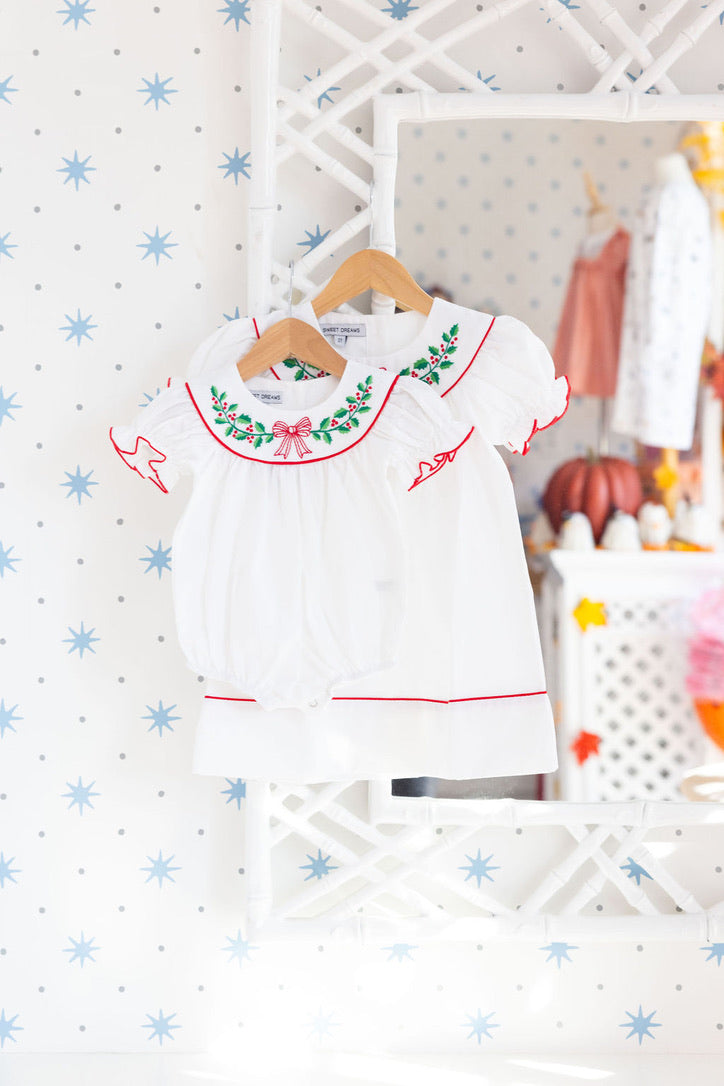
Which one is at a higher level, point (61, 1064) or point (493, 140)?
point (493, 140)

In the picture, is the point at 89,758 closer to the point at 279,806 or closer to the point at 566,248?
the point at 279,806

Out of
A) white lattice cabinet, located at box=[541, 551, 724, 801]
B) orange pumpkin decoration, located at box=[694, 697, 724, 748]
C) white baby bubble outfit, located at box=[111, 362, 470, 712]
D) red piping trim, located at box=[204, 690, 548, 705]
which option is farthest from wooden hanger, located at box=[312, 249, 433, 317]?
orange pumpkin decoration, located at box=[694, 697, 724, 748]

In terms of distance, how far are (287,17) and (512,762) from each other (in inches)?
44.8

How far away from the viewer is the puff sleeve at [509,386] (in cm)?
126

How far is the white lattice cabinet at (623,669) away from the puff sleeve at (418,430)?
305 mm

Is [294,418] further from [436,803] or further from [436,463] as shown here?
[436,803]

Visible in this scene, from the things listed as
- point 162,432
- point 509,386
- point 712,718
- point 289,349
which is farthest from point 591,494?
point 162,432

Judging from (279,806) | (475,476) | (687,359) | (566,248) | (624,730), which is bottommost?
(279,806)

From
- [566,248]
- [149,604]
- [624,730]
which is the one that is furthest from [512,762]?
[566,248]

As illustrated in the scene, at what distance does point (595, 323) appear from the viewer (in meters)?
1.42

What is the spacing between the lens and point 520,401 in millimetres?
1271

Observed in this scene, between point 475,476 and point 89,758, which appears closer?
Answer: point 475,476

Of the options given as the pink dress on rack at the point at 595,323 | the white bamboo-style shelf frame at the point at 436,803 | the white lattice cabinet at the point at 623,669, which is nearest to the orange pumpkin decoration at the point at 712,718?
the white lattice cabinet at the point at 623,669

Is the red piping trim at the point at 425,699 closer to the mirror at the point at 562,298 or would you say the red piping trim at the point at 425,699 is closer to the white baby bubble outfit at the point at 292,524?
the white baby bubble outfit at the point at 292,524
